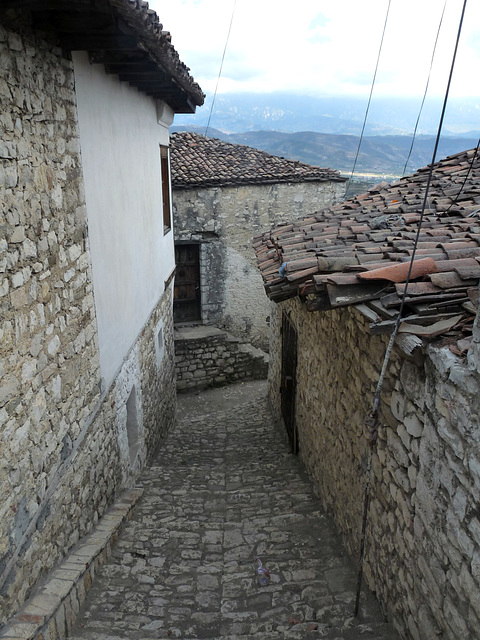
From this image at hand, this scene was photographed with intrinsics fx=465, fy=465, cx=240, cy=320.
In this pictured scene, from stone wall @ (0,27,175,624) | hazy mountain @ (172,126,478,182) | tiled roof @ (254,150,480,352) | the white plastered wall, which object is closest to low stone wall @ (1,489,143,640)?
stone wall @ (0,27,175,624)

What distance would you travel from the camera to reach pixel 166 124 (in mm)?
7691

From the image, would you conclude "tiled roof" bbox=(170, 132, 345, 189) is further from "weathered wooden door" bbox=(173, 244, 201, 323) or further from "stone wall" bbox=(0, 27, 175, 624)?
"stone wall" bbox=(0, 27, 175, 624)

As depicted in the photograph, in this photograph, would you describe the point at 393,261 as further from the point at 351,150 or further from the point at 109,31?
the point at 351,150

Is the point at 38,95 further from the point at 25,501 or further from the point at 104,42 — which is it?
the point at 25,501

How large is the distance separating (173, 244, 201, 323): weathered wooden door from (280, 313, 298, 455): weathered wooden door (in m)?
5.71

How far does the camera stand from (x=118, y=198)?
4852mm

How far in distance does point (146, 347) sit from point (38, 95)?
163 inches

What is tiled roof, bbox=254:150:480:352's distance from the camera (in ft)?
8.63

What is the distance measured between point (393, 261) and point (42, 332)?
2.46m

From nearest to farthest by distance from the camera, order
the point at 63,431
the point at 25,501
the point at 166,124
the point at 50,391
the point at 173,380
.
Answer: the point at 25,501
the point at 50,391
the point at 63,431
the point at 166,124
the point at 173,380

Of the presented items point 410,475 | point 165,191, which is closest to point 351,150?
point 165,191

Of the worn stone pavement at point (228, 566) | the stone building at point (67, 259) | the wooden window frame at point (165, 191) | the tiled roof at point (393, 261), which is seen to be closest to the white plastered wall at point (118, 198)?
the stone building at point (67, 259)

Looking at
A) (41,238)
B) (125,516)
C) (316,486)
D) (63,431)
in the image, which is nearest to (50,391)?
(63,431)

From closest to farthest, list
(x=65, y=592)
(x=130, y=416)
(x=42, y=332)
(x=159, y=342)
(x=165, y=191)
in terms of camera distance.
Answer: (x=42, y=332)
(x=65, y=592)
(x=130, y=416)
(x=159, y=342)
(x=165, y=191)
